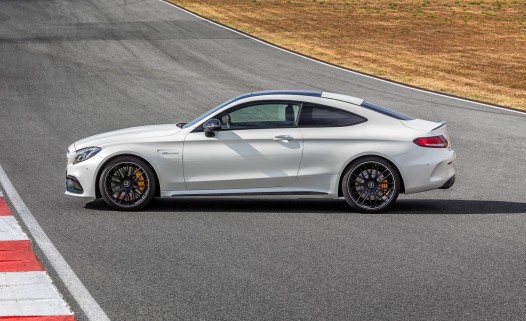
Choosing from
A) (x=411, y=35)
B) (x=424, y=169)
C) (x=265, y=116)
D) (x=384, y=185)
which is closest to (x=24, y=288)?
(x=265, y=116)

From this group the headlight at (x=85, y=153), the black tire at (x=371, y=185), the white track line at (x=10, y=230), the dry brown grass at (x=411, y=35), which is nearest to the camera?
the white track line at (x=10, y=230)

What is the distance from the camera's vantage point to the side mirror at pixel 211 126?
11.6 metres

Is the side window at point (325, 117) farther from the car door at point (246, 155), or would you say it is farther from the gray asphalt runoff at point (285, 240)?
the gray asphalt runoff at point (285, 240)

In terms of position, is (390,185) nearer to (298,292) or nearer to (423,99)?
(298,292)

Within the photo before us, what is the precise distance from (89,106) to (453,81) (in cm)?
1061

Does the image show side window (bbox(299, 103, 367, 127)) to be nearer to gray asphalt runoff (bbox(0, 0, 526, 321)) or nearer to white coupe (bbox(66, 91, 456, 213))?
white coupe (bbox(66, 91, 456, 213))

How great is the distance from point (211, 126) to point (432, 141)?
8.58 ft

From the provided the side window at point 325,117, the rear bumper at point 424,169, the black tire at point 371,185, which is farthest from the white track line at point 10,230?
the rear bumper at point 424,169

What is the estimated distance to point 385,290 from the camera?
26.7 ft

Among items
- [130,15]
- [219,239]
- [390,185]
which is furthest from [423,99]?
[130,15]

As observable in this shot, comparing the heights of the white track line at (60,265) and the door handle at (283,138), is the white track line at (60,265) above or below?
below

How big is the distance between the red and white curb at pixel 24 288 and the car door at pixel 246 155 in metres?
2.40

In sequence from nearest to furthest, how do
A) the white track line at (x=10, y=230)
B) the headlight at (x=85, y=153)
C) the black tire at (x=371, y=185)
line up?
1. the white track line at (x=10, y=230)
2. the black tire at (x=371, y=185)
3. the headlight at (x=85, y=153)

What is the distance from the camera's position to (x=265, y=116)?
11.9 metres
